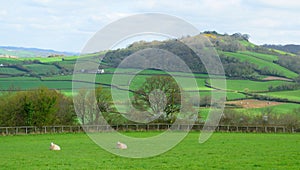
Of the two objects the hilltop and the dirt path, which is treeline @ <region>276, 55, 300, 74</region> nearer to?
the hilltop

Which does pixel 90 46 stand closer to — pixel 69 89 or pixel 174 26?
pixel 174 26

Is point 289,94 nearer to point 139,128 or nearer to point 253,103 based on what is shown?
point 253,103

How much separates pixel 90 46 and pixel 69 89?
48229mm

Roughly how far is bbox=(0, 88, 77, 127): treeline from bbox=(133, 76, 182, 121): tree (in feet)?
32.3

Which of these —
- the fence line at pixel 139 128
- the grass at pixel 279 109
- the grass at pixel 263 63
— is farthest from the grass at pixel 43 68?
the grass at pixel 279 109

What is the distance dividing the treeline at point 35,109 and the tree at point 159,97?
32.3ft

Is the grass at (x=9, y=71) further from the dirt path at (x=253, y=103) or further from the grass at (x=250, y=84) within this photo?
the dirt path at (x=253, y=103)

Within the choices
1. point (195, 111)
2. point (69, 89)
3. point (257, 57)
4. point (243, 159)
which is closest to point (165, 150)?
point (243, 159)

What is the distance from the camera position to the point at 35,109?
151 ft

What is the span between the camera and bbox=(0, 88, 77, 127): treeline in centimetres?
4569

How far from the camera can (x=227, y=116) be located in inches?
1982

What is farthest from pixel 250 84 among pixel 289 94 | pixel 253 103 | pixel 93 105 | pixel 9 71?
pixel 9 71

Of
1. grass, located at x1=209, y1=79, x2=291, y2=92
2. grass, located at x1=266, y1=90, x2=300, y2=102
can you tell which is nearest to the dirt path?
grass, located at x1=266, y1=90, x2=300, y2=102

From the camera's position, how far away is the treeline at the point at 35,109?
45688 mm
